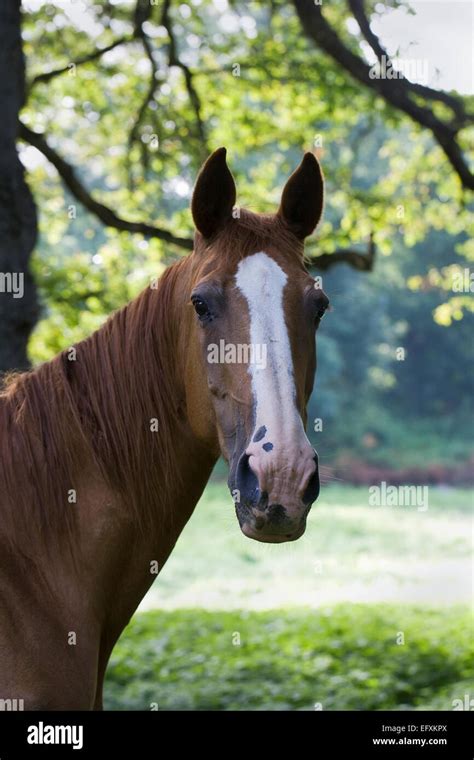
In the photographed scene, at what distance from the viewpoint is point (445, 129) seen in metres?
8.04

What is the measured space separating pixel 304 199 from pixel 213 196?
38cm

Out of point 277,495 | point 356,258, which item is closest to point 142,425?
point 277,495

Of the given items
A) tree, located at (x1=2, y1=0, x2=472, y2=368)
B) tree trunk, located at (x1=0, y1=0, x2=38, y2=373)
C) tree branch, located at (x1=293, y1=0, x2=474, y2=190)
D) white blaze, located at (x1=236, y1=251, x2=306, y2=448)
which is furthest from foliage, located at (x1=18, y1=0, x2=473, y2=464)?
white blaze, located at (x1=236, y1=251, x2=306, y2=448)

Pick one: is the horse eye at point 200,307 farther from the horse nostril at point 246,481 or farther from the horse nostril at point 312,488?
the horse nostril at point 312,488

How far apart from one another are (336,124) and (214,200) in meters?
8.41

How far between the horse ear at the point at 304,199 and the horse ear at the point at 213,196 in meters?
0.23

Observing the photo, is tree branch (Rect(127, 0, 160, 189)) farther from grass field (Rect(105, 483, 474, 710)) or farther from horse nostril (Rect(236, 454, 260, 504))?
horse nostril (Rect(236, 454, 260, 504))

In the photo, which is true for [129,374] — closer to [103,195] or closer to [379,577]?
[103,195]

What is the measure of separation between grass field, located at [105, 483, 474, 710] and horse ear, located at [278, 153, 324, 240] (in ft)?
3.72

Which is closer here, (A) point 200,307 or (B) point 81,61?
(A) point 200,307

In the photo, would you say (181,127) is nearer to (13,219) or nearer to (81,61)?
(81,61)

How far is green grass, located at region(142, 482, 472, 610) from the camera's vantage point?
1639 centimetres

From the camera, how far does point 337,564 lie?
20.8m
